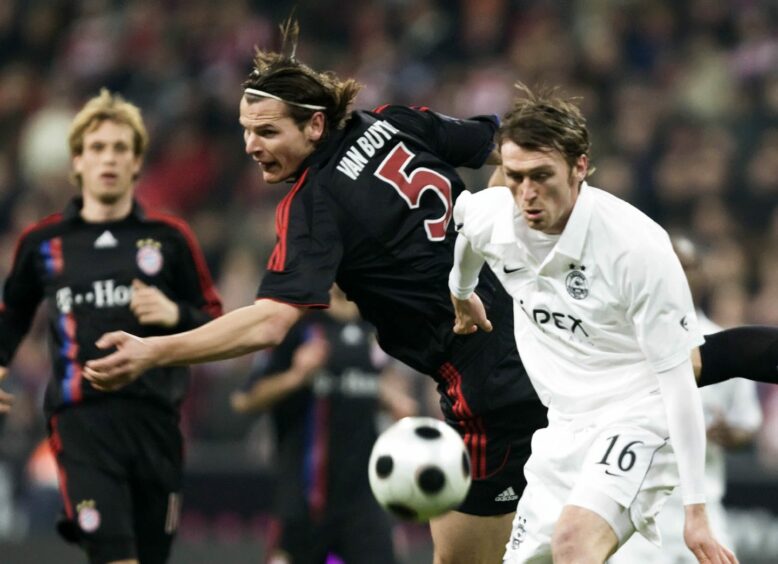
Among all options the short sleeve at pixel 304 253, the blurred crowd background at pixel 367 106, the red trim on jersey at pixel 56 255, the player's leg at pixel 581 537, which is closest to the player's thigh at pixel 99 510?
the red trim on jersey at pixel 56 255

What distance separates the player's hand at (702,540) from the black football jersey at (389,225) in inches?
52.8

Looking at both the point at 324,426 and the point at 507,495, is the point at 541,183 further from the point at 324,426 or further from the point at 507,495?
the point at 324,426

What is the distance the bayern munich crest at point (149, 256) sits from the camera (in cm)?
699

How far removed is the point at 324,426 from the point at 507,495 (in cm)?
279

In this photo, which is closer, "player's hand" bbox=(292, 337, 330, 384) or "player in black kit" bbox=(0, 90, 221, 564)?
"player in black kit" bbox=(0, 90, 221, 564)

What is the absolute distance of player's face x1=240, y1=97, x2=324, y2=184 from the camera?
574 centimetres

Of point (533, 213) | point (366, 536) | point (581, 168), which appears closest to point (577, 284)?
point (533, 213)

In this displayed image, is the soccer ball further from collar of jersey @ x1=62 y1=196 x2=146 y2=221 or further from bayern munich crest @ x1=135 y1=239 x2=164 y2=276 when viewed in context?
collar of jersey @ x1=62 y1=196 x2=146 y2=221

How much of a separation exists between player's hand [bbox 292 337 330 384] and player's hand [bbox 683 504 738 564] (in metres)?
3.88

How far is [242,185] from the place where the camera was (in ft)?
45.1

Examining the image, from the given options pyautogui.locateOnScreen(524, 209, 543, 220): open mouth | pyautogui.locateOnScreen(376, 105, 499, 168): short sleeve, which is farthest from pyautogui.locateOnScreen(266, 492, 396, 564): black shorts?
pyautogui.locateOnScreen(524, 209, 543, 220): open mouth

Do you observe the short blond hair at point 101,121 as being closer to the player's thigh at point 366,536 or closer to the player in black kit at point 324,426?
the player in black kit at point 324,426

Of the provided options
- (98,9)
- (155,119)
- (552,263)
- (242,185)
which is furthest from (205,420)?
(552,263)

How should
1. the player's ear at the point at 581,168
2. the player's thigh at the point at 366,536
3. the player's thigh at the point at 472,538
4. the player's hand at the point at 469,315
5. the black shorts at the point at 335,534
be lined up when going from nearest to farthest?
the player's ear at the point at 581,168 → the player's hand at the point at 469,315 → the player's thigh at the point at 472,538 → the player's thigh at the point at 366,536 → the black shorts at the point at 335,534
